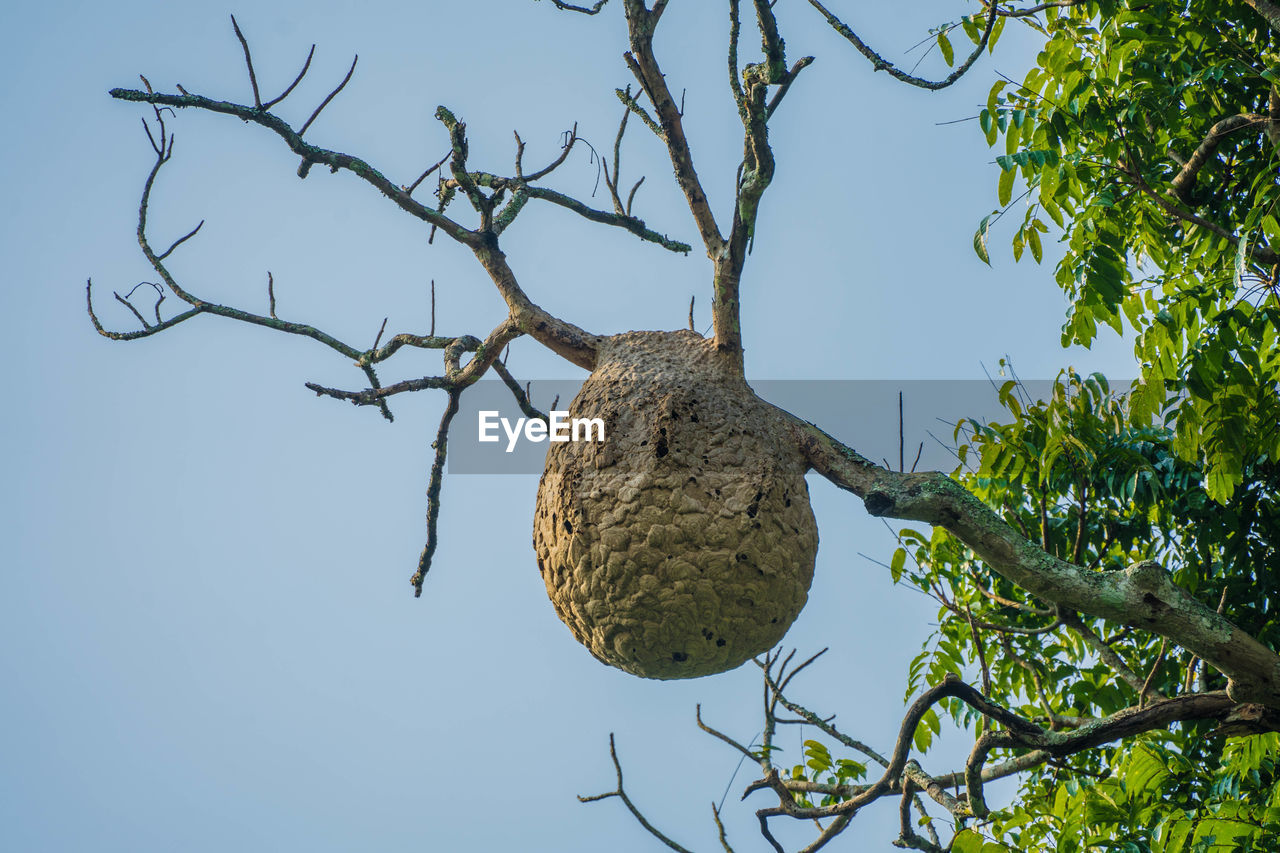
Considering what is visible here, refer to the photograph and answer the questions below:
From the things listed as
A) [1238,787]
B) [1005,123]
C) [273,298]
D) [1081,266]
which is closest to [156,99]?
[273,298]

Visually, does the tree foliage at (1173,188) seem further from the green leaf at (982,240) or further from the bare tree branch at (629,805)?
the bare tree branch at (629,805)

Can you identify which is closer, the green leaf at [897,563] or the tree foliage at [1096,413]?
the tree foliage at [1096,413]

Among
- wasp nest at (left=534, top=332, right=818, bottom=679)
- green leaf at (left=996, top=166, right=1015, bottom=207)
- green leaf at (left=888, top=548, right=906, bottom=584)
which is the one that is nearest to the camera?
wasp nest at (left=534, top=332, right=818, bottom=679)

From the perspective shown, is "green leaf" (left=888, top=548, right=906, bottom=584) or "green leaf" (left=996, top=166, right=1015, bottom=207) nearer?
"green leaf" (left=996, top=166, right=1015, bottom=207)

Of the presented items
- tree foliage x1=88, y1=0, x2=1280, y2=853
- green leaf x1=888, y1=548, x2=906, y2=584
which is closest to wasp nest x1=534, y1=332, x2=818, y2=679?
tree foliage x1=88, y1=0, x2=1280, y2=853

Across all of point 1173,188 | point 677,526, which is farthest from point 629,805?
point 1173,188

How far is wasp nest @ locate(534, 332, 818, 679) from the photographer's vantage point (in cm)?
396

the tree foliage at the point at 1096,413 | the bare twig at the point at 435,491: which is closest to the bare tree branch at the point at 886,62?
the tree foliage at the point at 1096,413

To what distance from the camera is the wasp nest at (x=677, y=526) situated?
3957 millimetres

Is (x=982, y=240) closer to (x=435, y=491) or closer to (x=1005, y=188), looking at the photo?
(x=1005, y=188)

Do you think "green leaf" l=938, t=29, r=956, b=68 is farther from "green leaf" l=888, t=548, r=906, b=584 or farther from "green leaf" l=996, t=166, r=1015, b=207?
"green leaf" l=888, t=548, r=906, b=584

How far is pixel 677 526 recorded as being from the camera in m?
3.96

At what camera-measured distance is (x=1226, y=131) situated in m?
4.89

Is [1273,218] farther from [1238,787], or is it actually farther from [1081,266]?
[1238,787]
